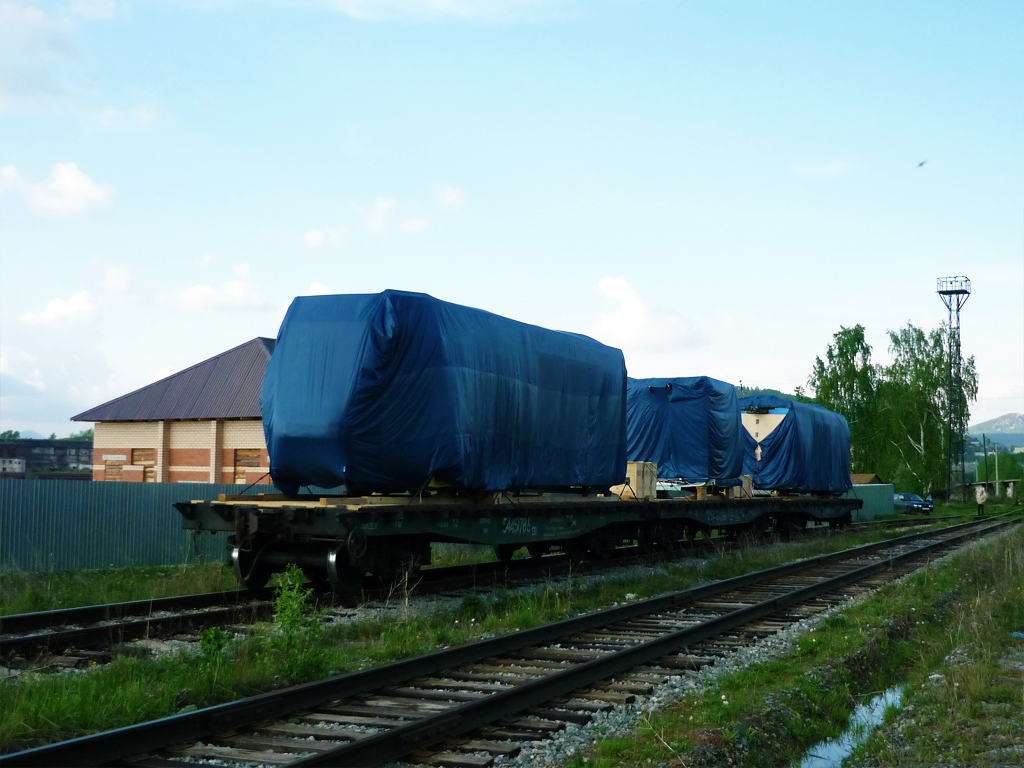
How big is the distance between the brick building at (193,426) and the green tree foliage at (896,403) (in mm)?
46210

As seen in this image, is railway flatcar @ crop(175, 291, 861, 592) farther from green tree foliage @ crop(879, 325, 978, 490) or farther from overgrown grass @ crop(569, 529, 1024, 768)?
green tree foliage @ crop(879, 325, 978, 490)

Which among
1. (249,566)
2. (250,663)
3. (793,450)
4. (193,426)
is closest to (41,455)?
(193,426)

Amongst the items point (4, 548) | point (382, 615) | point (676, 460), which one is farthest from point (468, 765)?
point (676, 460)

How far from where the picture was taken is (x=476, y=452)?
1210 cm

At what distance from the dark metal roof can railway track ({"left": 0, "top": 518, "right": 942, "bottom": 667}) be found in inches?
916

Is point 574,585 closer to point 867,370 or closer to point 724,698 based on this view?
point 724,698

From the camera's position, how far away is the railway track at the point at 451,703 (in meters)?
5.22

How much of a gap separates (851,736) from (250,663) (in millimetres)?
4760

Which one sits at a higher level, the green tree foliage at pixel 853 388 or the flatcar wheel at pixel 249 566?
the green tree foliage at pixel 853 388

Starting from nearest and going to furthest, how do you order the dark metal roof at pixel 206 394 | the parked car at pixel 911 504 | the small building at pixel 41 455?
the dark metal roof at pixel 206 394 → the parked car at pixel 911 504 → the small building at pixel 41 455

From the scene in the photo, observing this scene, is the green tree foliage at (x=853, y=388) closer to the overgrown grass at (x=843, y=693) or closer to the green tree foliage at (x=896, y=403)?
the green tree foliage at (x=896, y=403)

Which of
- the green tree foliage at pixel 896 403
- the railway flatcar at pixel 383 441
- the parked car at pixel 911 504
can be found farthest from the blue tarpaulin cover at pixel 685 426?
the green tree foliage at pixel 896 403

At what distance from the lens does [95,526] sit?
17.2 m

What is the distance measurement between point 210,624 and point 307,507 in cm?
162
